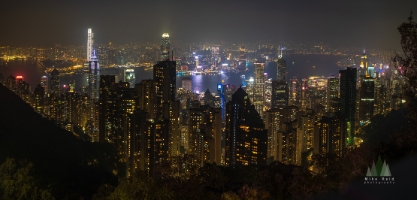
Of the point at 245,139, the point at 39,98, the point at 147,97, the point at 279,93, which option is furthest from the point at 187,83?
the point at 245,139

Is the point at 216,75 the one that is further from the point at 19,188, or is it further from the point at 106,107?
the point at 19,188

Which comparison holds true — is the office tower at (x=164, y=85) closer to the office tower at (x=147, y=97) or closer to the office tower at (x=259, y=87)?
the office tower at (x=147, y=97)

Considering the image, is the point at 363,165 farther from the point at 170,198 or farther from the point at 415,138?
the point at 170,198

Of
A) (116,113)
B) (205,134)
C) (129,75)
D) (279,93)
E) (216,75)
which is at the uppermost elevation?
(216,75)

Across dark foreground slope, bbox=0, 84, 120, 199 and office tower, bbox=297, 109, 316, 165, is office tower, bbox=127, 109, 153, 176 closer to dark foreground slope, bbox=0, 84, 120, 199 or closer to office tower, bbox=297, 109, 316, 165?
dark foreground slope, bbox=0, 84, 120, 199

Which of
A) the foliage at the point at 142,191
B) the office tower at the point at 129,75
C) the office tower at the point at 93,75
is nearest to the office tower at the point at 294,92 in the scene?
the office tower at the point at 129,75

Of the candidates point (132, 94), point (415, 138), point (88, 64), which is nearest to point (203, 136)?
point (132, 94)
